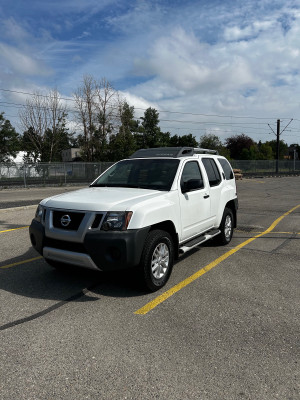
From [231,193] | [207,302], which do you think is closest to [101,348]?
[207,302]

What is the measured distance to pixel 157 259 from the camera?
163 inches

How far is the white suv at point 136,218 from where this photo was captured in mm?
3680

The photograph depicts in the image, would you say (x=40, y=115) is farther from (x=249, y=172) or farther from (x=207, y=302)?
(x=207, y=302)

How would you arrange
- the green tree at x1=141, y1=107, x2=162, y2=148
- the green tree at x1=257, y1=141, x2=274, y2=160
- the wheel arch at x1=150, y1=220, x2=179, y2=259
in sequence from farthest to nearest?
the green tree at x1=257, y1=141, x2=274, y2=160, the green tree at x1=141, y1=107, x2=162, y2=148, the wheel arch at x1=150, y1=220, x2=179, y2=259

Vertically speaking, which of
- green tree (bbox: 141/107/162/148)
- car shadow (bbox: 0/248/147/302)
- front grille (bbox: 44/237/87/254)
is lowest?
car shadow (bbox: 0/248/147/302)

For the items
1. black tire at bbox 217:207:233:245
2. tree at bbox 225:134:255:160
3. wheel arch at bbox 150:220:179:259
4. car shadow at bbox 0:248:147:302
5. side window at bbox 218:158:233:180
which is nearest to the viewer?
car shadow at bbox 0:248:147:302

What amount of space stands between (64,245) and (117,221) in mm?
761

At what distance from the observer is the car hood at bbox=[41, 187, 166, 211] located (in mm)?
3770

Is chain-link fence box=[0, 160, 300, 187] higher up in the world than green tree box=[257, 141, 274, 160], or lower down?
lower down

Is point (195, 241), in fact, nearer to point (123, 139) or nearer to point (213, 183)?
point (213, 183)

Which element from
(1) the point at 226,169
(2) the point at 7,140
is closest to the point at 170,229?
(1) the point at 226,169

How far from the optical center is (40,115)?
136 feet

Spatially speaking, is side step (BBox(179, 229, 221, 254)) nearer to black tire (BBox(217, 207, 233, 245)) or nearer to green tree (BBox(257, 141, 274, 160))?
black tire (BBox(217, 207, 233, 245))

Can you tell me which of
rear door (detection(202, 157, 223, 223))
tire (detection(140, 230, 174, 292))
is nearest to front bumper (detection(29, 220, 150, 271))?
tire (detection(140, 230, 174, 292))
